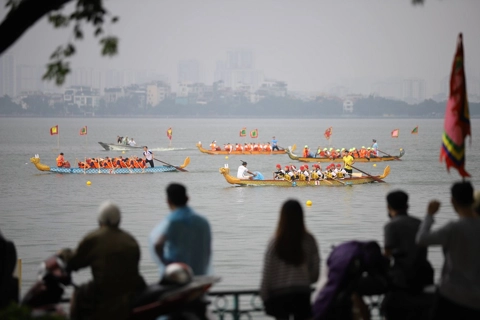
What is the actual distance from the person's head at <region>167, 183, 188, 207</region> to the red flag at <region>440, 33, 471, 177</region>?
119 inches

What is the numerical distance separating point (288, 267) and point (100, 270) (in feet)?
5.15

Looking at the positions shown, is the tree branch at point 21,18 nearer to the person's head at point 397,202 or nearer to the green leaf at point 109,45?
the green leaf at point 109,45

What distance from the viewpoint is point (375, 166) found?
72.5 m

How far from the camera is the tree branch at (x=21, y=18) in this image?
7.93 m

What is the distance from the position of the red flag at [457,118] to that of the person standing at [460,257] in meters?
2.20

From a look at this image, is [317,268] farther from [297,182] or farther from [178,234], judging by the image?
[297,182]

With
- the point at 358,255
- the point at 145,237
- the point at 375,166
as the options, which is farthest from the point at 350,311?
the point at 375,166

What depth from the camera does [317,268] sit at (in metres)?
8.28

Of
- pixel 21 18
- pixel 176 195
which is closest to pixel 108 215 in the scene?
pixel 176 195

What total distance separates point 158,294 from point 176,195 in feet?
3.21

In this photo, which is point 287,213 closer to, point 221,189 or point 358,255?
point 358,255

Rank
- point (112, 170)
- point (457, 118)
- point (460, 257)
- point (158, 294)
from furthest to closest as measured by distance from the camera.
A: point (112, 170)
point (457, 118)
point (158, 294)
point (460, 257)

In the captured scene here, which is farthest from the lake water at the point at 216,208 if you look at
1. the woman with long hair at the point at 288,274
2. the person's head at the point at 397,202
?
the woman with long hair at the point at 288,274

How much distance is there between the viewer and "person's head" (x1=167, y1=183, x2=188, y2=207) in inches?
334
